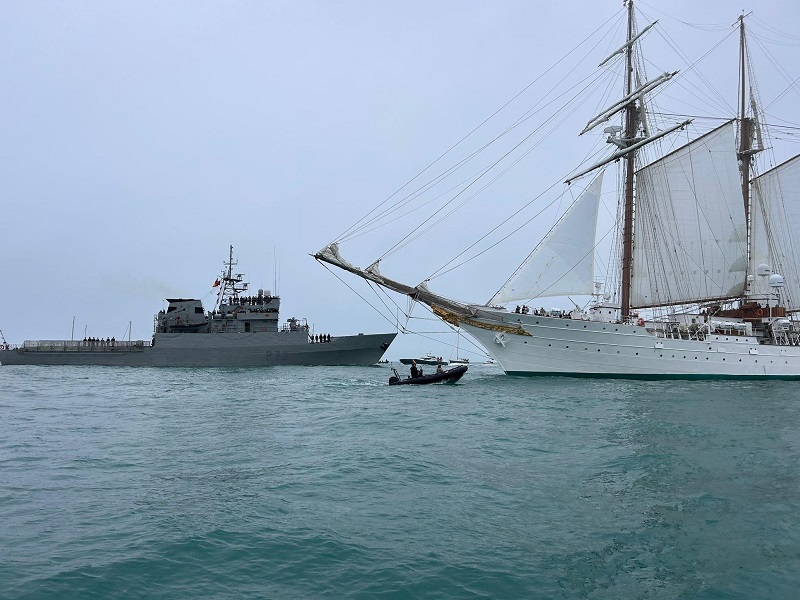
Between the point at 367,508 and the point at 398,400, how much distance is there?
15842 mm

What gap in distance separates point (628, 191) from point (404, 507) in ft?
123

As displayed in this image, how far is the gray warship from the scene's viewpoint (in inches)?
2281

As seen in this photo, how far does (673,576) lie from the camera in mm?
6602

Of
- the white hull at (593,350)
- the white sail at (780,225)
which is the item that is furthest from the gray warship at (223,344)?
the white sail at (780,225)

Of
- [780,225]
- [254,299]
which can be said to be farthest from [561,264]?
[254,299]

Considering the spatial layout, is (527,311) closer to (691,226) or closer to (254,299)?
(691,226)

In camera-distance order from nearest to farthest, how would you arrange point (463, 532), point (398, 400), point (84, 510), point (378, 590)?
1. point (378, 590)
2. point (463, 532)
3. point (84, 510)
4. point (398, 400)

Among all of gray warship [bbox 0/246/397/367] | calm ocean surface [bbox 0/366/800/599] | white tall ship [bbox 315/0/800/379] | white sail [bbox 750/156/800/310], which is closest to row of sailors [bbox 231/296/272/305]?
gray warship [bbox 0/246/397/367]

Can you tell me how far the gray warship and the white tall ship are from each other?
89.2ft

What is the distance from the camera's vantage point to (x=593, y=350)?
34.9m

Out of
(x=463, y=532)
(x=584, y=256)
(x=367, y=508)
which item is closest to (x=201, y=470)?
(x=367, y=508)

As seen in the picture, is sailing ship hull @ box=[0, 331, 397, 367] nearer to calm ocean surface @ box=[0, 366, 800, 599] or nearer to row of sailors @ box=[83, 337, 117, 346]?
row of sailors @ box=[83, 337, 117, 346]

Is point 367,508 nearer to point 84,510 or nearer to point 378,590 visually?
point 378,590

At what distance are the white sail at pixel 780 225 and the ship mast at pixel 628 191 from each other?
47.6 feet
